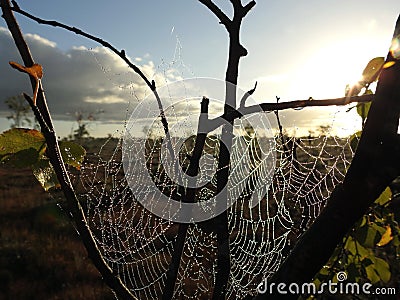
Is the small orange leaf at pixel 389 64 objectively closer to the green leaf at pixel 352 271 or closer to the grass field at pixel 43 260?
the green leaf at pixel 352 271

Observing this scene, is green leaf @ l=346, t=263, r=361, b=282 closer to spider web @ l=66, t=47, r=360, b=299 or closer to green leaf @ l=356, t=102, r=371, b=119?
spider web @ l=66, t=47, r=360, b=299

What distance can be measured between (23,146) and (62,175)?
176 mm

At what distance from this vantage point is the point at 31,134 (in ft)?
1.73

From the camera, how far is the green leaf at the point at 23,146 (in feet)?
1.75

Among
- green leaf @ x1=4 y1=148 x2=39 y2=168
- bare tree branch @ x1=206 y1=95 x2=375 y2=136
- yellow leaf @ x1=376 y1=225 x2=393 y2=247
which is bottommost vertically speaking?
yellow leaf @ x1=376 y1=225 x2=393 y2=247

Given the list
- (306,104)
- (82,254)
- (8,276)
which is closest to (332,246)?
(306,104)

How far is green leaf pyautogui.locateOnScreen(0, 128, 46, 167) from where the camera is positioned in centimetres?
53

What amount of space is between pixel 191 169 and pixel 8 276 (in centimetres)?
755

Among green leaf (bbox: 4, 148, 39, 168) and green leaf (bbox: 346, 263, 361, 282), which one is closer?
green leaf (bbox: 4, 148, 39, 168)

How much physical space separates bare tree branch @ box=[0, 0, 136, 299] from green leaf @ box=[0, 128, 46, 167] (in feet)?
0.39

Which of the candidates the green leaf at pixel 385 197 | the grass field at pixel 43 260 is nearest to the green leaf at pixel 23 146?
the green leaf at pixel 385 197

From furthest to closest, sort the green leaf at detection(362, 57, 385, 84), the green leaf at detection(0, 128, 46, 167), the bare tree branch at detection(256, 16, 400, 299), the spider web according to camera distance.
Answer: the spider web → the green leaf at detection(362, 57, 385, 84) → the green leaf at detection(0, 128, 46, 167) → the bare tree branch at detection(256, 16, 400, 299)

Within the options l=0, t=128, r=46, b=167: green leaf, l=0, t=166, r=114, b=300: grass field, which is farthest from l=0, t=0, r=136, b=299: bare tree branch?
l=0, t=166, r=114, b=300: grass field

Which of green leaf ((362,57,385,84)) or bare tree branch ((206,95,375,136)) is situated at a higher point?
green leaf ((362,57,385,84))
